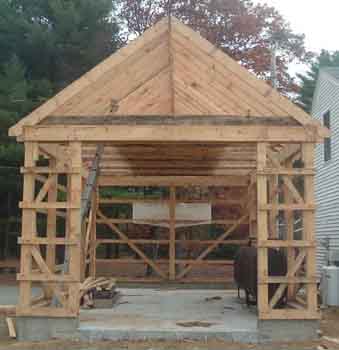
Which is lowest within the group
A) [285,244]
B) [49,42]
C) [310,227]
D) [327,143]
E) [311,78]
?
[285,244]

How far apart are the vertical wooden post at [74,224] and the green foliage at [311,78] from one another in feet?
74.2

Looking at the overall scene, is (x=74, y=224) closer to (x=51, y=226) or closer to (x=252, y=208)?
(x=51, y=226)

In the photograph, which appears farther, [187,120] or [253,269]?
[253,269]

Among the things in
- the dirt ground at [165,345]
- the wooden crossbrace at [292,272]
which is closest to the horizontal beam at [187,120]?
the wooden crossbrace at [292,272]

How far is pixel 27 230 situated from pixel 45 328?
1391mm

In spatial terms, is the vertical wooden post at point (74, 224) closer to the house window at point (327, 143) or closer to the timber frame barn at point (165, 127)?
the timber frame barn at point (165, 127)

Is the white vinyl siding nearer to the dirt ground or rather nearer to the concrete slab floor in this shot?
the concrete slab floor

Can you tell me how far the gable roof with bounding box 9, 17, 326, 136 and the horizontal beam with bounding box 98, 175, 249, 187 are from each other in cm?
684

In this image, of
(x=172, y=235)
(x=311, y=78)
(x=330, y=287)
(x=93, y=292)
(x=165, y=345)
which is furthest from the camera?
(x=311, y=78)

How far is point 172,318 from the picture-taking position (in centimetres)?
930

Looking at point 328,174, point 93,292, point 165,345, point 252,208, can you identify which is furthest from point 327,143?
point 165,345

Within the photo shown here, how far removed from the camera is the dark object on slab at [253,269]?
9359mm

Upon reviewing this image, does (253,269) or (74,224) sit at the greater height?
(74,224)

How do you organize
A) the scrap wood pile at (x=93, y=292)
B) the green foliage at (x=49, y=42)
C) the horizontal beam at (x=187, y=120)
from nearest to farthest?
the horizontal beam at (x=187, y=120), the scrap wood pile at (x=93, y=292), the green foliage at (x=49, y=42)
